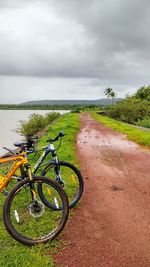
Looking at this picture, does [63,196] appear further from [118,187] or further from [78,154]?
[78,154]

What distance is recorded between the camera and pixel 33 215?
502cm

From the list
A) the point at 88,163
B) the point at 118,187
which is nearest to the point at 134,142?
the point at 88,163

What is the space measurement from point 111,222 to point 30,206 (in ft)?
4.37

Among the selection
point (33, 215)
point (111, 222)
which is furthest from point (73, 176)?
point (33, 215)

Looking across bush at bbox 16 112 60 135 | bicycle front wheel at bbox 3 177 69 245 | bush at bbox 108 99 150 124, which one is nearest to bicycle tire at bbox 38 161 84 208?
bicycle front wheel at bbox 3 177 69 245

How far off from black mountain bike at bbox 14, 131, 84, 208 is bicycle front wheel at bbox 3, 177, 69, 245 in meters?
0.27

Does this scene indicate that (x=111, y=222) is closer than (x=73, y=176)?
Yes

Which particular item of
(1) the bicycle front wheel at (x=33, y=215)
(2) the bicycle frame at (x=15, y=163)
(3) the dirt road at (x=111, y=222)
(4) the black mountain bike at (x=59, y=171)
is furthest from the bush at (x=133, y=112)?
(2) the bicycle frame at (x=15, y=163)

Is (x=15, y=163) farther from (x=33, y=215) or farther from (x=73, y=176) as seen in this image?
(x=73, y=176)

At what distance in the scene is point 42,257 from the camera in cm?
423

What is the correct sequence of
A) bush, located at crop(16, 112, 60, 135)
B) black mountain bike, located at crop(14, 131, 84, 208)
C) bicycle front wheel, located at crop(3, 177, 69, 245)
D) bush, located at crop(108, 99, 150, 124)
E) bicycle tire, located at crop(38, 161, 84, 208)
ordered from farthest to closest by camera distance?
bush, located at crop(108, 99, 150, 124) < bush, located at crop(16, 112, 60, 135) < bicycle tire, located at crop(38, 161, 84, 208) < black mountain bike, located at crop(14, 131, 84, 208) < bicycle front wheel, located at crop(3, 177, 69, 245)

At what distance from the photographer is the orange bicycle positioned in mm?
4555

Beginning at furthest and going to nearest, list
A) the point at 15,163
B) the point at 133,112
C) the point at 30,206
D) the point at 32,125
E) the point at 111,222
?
the point at 133,112 < the point at 32,125 < the point at 111,222 < the point at 30,206 < the point at 15,163

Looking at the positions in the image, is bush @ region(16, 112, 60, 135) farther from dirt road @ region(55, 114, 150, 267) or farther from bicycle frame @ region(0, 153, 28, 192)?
bicycle frame @ region(0, 153, 28, 192)
